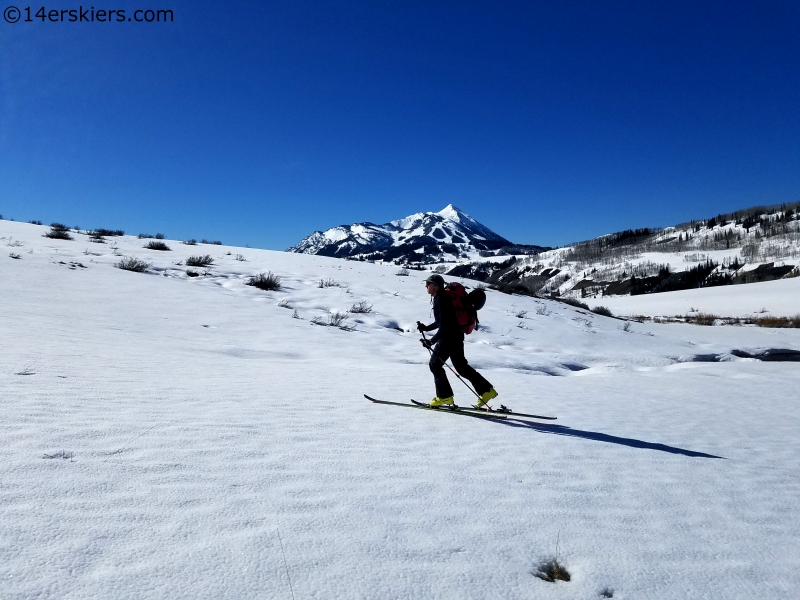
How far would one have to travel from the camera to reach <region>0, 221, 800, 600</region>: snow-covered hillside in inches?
89.8

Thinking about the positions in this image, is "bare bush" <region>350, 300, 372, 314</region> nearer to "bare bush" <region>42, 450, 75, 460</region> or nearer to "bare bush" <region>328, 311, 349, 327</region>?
"bare bush" <region>328, 311, 349, 327</region>

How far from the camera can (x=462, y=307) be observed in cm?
614

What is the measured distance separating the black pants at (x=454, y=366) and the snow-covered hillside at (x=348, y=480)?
1.60 ft

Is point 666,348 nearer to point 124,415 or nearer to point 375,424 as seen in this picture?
point 375,424

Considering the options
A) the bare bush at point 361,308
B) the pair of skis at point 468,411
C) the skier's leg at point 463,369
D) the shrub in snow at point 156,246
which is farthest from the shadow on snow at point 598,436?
the shrub in snow at point 156,246

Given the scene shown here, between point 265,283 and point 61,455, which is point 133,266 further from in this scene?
point 61,455

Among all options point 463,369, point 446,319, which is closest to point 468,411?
point 463,369

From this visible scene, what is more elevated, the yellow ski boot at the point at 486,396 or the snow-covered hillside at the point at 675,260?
the snow-covered hillside at the point at 675,260

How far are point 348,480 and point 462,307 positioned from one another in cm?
324

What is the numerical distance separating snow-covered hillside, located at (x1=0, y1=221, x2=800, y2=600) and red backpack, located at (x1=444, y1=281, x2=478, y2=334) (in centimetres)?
131

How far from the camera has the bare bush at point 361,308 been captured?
14.5 meters

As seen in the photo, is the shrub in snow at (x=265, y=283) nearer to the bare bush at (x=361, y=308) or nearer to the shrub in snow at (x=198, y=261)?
the shrub in snow at (x=198, y=261)

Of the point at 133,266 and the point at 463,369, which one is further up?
the point at 133,266

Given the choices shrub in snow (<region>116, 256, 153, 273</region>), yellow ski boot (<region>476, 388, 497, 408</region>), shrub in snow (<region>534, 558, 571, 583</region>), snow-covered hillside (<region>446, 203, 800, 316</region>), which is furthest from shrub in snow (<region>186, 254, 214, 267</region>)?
snow-covered hillside (<region>446, 203, 800, 316</region>)
